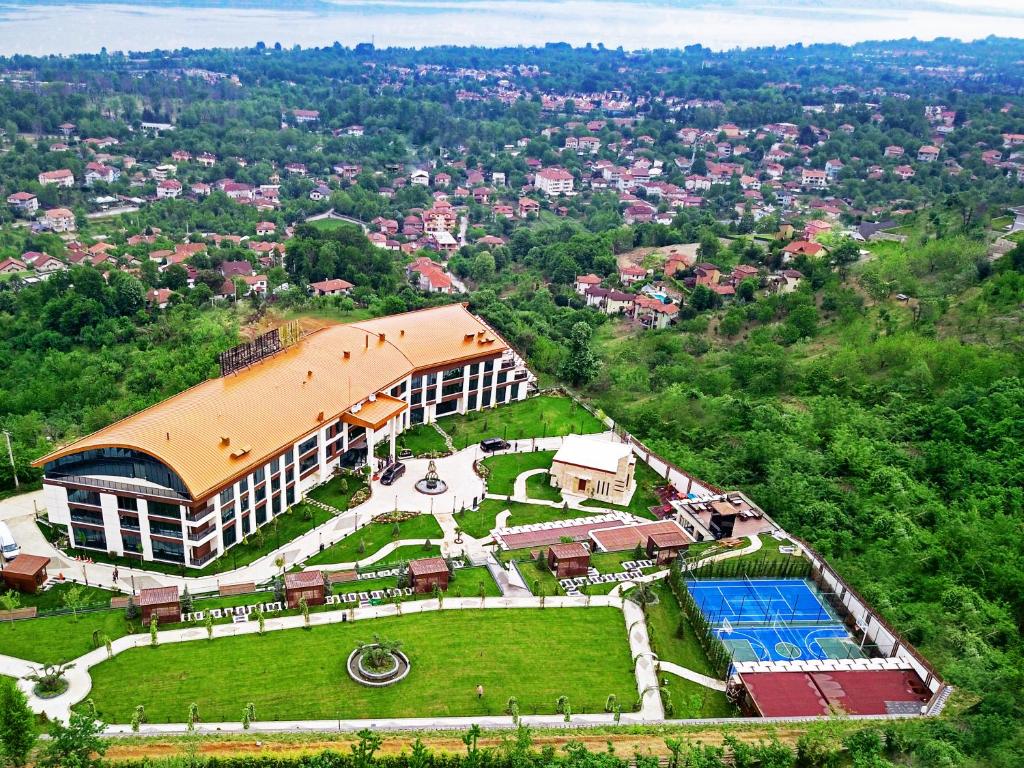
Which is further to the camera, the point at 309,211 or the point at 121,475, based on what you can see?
the point at 309,211

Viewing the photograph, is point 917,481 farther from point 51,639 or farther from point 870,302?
point 51,639

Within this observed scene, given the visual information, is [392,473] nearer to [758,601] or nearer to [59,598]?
[59,598]

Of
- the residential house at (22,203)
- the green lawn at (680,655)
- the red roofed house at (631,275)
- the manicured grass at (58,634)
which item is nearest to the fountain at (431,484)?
the green lawn at (680,655)

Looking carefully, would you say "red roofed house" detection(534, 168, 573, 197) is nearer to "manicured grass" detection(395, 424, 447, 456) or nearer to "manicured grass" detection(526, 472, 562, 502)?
"manicured grass" detection(395, 424, 447, 456)

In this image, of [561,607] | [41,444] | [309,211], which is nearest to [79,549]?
[41,444]

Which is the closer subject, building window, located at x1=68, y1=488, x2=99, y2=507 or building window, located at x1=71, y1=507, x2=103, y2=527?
building window, located at x1=68, y1=488, x2=99, y2=507

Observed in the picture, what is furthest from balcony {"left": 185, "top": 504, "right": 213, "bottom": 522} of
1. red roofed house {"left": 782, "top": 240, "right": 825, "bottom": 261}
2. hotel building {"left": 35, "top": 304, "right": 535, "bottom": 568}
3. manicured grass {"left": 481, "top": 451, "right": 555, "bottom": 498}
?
red roofed house {"left": 782, "top": 240, "right": 825, "bottom": 261}

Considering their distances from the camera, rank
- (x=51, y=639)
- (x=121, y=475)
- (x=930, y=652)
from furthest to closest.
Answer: (x=121, y=475) < (x=930, y=652) < (x=51, y=639)
